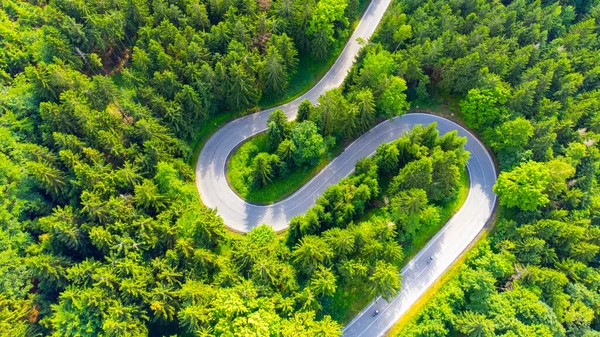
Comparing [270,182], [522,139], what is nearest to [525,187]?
[522,139]

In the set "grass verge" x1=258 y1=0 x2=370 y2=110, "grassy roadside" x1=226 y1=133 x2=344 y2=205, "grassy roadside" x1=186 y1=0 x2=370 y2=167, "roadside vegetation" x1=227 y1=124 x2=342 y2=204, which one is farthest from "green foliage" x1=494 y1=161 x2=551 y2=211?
"grassy roadside" x1=186 y1=0 x2=370 y2=167

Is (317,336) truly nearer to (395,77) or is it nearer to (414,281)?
(414,281)

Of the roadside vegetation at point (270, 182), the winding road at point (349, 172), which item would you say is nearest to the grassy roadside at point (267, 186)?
the roadside vegetation at point (270, 182)

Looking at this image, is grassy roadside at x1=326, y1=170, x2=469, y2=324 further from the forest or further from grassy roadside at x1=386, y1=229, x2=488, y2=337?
grassy roadside at x1=386, y1=229, x2=488, y2=337

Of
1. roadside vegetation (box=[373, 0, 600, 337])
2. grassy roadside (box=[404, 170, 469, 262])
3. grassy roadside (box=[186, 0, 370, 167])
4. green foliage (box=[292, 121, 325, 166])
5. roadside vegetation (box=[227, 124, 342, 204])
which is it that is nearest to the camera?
roadside vegetation (box=[373, 0, 600, 337])

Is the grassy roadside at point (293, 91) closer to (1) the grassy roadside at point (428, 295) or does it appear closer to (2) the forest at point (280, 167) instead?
(2) the forest at point (280, 167)

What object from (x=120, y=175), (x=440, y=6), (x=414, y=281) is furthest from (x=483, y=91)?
(x=120, y=175)
